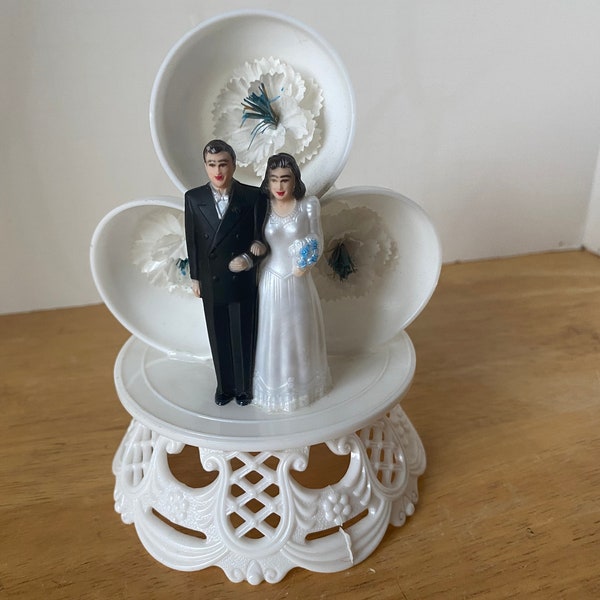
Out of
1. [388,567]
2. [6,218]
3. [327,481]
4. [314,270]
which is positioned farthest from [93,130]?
[388,567]

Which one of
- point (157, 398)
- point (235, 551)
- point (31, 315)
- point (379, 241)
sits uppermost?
point (379, 241)

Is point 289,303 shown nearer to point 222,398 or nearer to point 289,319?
point 289,319

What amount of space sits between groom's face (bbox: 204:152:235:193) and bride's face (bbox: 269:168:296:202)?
0.15ft

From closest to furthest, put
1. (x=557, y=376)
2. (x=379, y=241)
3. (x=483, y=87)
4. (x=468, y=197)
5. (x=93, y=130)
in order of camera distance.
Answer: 1. (x=379, y=241)
2. (x=557, y=376)
3. (x=93, y=130)
4. (x=483, y=87)
5. (x=468, y=197)

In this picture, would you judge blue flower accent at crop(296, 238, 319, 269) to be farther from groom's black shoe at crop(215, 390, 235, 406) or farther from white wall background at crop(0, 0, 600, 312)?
white wall background at crop(0, 0, 600, 312)

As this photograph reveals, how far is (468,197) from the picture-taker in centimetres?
150

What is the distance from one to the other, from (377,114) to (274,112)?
691 millimetres

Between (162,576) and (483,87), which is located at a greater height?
Answer: (483,87)

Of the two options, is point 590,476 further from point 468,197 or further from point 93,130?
point 93,130

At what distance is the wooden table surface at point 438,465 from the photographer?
0.70 metres

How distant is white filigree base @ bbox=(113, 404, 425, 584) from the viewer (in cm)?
71

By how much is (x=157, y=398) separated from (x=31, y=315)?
0.79 meters

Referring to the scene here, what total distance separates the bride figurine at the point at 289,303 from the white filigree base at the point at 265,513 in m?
0.08

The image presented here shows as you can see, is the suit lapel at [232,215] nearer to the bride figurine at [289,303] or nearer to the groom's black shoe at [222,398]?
the bride figurine at [289,303]
